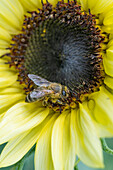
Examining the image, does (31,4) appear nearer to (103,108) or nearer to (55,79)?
(55,79)

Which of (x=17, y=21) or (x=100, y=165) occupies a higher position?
(x=17, y=21)

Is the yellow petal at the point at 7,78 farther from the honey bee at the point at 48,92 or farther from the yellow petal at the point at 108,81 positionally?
the yellow petal at the point at 108,81

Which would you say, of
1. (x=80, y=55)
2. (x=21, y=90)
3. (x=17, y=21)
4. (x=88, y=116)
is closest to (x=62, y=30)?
(x=80, y=55)

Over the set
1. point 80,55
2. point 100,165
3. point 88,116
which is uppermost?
point 80,55

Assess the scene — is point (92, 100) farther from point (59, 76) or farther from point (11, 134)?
point (11, 134)

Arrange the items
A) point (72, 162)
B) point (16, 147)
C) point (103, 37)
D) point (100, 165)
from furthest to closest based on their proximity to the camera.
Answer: point (103, 37) < point (16, 147) < point (72, 162) < point (100, 165)

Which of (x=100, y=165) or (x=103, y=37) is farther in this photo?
(x=103, y=37)

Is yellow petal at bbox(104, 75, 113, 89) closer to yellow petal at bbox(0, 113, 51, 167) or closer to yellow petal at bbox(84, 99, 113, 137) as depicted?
yellow petal at bbox(84, 99, 113, 137)

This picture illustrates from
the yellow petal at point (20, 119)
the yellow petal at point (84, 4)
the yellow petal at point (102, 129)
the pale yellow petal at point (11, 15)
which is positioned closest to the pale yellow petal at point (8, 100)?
the yellow petal at point (20, 119)
